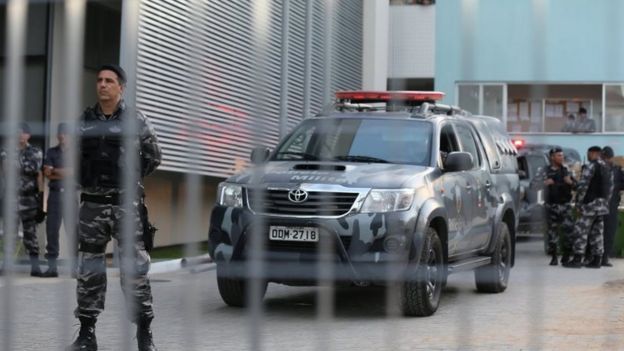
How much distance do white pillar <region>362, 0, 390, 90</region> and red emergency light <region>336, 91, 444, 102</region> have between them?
58mm

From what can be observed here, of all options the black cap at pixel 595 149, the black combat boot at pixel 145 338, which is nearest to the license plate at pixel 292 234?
the black cap at pixel 595 149

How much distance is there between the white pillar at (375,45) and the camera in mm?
2789

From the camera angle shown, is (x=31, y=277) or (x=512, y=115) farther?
(x=31, y=277)

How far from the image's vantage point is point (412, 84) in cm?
288

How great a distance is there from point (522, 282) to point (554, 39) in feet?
2.15

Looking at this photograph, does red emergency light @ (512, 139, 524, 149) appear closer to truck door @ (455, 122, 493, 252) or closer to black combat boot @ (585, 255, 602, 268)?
truck door @ (455, 122, 493, 252)

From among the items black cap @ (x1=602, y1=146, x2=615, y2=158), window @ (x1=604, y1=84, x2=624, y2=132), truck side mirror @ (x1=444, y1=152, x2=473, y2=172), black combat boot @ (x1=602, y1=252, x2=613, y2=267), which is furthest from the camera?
black combat boot @ (x1=602, y1=252, x2=613, y2=267)

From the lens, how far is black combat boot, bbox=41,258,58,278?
11.0 feet

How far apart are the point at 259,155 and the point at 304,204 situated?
49.2 inches

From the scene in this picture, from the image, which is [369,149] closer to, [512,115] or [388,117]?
[388,117]

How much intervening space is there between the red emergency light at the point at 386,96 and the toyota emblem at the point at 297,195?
973 mm

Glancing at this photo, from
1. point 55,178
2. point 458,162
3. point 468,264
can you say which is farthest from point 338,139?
point 458,162

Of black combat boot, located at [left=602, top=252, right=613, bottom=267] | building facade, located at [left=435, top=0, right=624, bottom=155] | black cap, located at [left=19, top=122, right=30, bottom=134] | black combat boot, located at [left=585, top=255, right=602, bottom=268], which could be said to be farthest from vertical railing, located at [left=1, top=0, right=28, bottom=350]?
black combat boot, located at [left=602, top=252, right=613, bottom=267]

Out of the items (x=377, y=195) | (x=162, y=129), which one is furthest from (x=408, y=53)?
(x=377, y=195)
